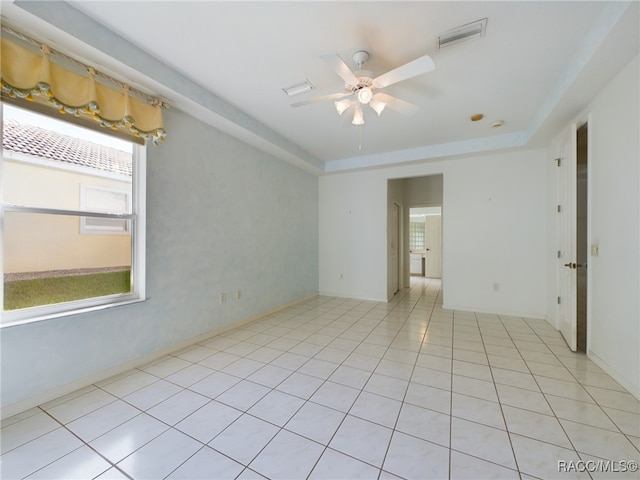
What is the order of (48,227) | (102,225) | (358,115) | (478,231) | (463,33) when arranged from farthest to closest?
(478,231)
(358,115)
(102,225)
(48,227)
(463,33)

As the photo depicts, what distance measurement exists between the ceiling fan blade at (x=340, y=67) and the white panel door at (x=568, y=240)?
2612 millimetres

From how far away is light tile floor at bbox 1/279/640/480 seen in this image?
1364mm

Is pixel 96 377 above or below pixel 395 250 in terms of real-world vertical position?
below

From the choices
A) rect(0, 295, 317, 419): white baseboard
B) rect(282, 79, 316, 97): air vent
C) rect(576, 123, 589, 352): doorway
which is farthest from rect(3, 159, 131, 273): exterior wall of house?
rect(576, 123, 589, 352): doorway

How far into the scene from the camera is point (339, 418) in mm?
1725

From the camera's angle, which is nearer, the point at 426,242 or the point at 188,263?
the point at 188,263

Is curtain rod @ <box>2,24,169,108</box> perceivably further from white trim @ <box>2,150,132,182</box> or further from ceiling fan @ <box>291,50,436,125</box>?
ceiling fan @ <box>291,50,436,125</box>

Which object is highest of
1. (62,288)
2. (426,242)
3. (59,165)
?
(59,165)

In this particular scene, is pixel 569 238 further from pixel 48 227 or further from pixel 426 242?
pixel 426 242

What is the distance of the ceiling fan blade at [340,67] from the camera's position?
67.1 inches

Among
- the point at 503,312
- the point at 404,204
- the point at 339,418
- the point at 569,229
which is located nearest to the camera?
the point at 339,418

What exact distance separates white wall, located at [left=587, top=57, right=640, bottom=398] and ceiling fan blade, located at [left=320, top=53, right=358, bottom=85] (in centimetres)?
212

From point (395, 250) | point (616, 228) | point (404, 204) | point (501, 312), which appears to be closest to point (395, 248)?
point (395, 250)

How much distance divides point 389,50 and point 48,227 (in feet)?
10.2
